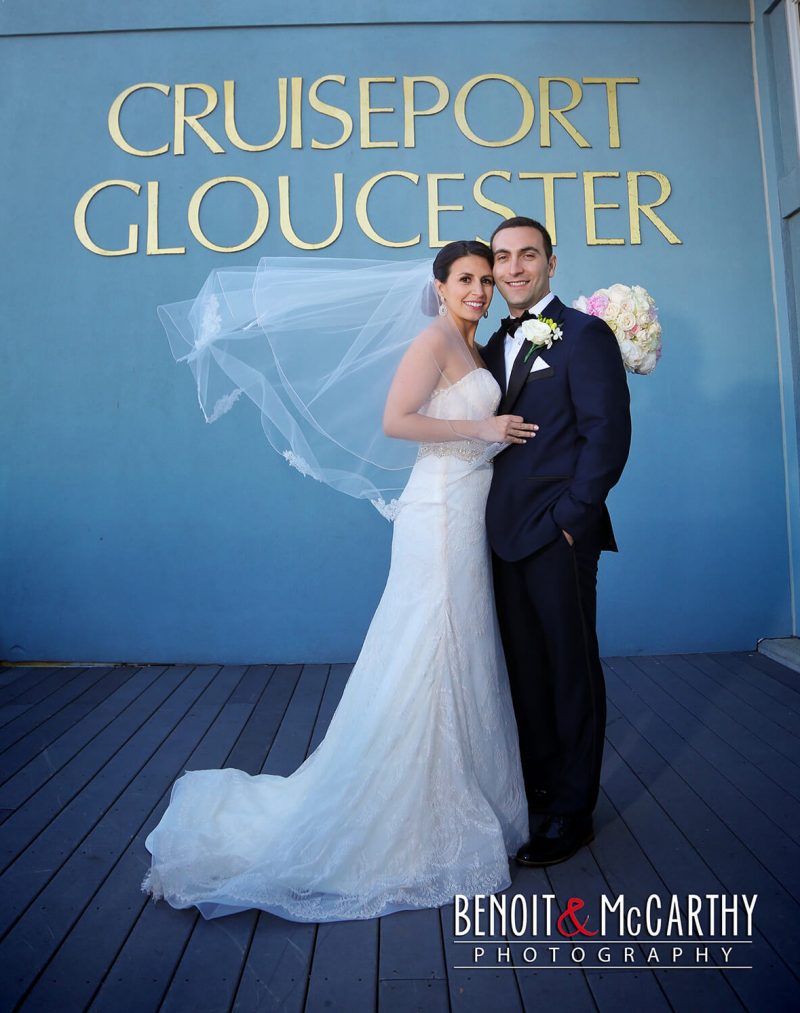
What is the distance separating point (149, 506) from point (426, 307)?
2.42m

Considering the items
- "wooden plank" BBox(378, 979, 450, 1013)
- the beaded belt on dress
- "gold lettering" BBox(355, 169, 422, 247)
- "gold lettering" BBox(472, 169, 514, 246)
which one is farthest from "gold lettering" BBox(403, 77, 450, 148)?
"wooden plank" BBox(378, 979, 450, 1013)

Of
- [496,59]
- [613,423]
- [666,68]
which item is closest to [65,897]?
[613,423]

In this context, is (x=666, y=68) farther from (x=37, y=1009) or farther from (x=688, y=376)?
(x=37, y=1009)

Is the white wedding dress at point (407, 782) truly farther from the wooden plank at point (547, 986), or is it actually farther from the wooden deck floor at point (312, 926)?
the wooden plank at point (547, 986)

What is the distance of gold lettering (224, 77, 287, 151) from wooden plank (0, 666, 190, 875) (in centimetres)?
281

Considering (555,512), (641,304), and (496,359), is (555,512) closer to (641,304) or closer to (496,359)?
(496,359)

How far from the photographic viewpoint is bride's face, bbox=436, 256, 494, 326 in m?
2.26

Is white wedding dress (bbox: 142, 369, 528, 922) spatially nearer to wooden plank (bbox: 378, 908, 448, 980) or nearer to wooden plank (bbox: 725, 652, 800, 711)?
wooden plank (bbox: 378, 908, 448, 980)

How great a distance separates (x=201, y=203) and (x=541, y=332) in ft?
9.10

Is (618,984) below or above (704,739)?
below

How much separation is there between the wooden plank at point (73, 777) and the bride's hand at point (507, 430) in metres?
1.78

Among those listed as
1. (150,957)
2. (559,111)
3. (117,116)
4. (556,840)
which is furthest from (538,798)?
(117,116)

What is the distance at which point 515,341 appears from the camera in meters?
2.34

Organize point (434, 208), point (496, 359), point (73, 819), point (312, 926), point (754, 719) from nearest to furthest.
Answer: point (312, 926), point (496, 359), point (73, 819), point (754, 719), point (434, 208)
